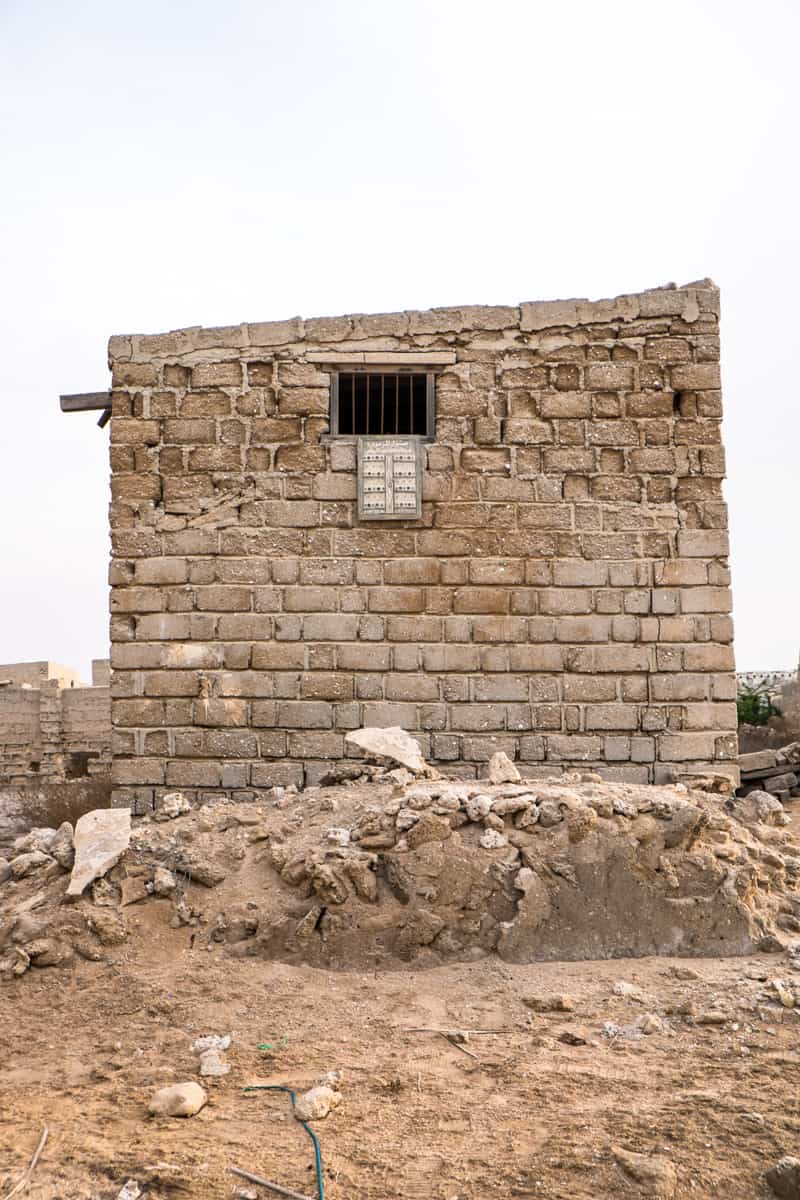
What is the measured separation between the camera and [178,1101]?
140 inches

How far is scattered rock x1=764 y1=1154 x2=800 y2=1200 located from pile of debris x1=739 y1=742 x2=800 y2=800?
28.4 ft

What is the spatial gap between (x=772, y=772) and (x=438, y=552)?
19.5 ft

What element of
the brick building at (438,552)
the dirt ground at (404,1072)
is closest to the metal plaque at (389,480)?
the brick building at (438,552)

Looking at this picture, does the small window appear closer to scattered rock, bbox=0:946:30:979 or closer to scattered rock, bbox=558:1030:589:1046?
scattered rock, bbox=0:946:30:979

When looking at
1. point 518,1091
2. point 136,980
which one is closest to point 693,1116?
point 518,1091

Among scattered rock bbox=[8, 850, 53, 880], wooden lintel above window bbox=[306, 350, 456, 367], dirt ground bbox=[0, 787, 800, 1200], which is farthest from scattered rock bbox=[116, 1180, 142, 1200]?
wooden lintel above window bbox=[306, 350, 456, 367]

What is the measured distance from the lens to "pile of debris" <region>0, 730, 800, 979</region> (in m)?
5.03

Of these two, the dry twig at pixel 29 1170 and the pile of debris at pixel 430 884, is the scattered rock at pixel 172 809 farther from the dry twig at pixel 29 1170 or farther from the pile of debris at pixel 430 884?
the dry twig at pixel 29 1170

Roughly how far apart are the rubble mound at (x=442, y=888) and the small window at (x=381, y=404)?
3.35m

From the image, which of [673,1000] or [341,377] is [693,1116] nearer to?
[673,1000]

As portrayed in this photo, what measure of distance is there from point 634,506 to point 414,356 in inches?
82.6

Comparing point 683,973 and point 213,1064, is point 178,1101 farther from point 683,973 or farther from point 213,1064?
point 683,973

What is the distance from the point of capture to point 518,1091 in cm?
365

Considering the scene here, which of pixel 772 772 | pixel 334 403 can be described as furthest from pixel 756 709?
pixel 334 403
